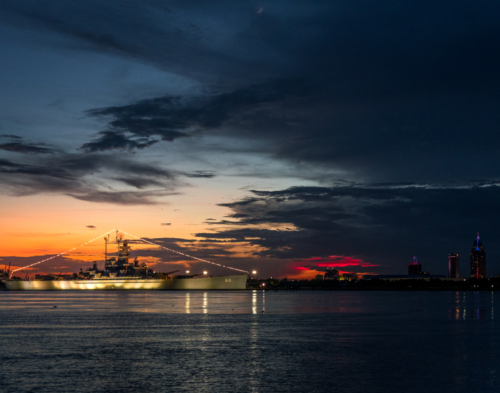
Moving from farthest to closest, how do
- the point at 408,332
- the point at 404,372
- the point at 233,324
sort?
the point at 233,324, the point at 408,332, the point at 404,372

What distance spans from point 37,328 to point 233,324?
25.6 metres

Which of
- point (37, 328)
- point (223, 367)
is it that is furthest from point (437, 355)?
point (37, 328)

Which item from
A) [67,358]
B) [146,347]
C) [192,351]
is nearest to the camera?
[67,358]

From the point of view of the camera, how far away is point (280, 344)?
5122cm

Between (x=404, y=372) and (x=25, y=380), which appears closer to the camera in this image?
(x=25, y=380)

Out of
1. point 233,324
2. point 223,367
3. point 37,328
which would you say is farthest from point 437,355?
point 37,328

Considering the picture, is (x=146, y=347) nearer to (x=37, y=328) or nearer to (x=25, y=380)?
(x=25, y=380)

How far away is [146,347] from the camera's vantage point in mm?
50094

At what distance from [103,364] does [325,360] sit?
16.6m

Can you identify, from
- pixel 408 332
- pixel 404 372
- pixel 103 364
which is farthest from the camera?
pixel 408 332

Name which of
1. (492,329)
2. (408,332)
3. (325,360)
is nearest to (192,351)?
(325,360)

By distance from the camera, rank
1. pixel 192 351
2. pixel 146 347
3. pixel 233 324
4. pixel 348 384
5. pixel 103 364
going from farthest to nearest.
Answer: pixel 233 324 → pixel 146 347 → pixel 192 351 → pixel 103 364 → pixel 348 384

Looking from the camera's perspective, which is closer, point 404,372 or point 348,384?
point 348,384

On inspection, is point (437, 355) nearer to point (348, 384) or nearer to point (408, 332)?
point (348, 384)
